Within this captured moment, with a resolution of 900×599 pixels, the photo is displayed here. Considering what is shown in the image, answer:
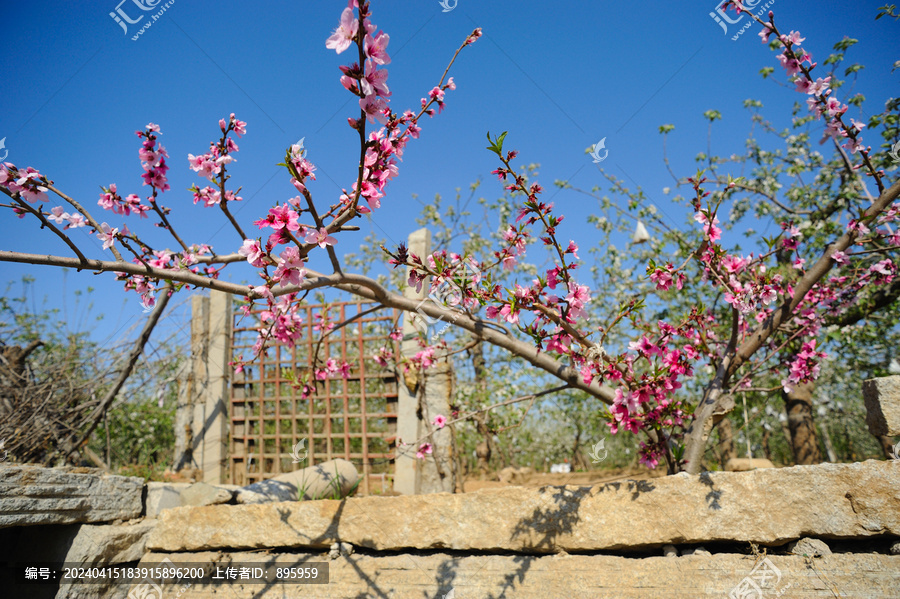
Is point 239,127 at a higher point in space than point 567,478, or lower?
higher

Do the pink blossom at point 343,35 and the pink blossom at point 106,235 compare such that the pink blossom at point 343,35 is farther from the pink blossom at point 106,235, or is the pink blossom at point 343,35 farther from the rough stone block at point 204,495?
the rough stone block at point 204,495

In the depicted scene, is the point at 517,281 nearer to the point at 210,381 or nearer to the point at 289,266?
the point at 289,266

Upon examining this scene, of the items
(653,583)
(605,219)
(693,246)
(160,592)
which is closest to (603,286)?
(605,219)

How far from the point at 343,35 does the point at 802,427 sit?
5.46 m

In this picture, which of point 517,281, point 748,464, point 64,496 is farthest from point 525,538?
point 64,496

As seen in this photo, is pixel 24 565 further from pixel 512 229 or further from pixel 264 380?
pixel 512 229

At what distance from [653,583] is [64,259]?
2878 millimetres

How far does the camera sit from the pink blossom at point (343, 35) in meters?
1.42

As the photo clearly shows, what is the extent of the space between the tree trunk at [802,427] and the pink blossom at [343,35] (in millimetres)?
5155

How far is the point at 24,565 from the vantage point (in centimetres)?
304

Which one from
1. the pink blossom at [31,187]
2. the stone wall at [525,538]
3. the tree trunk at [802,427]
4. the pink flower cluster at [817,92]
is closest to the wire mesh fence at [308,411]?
the stone wall at [525,538]

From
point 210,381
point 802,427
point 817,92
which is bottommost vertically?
point 802,427

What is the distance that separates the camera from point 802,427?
4797 millimetres

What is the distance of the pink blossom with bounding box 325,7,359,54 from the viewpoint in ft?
4.64
